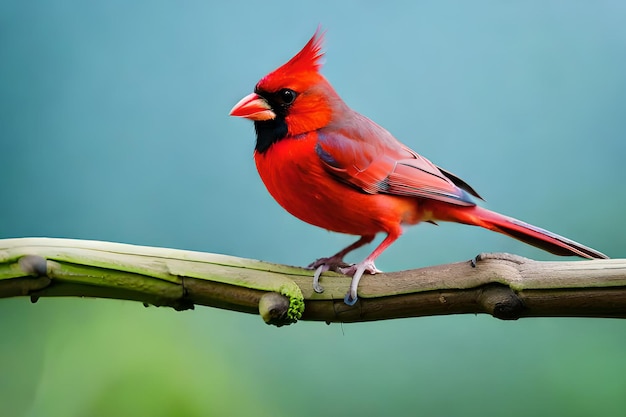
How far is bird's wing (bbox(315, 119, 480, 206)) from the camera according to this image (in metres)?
1.97

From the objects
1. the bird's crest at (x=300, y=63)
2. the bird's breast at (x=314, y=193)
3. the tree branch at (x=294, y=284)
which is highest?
the bird's crest at (x=300, y=63)

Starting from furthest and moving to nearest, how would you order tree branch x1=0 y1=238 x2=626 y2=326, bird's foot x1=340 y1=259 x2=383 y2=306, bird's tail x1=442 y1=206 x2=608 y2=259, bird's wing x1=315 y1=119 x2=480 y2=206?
bird's wing x1=315 y1=119 x2=480 y2=206, bird's tail x1=442 y1=206 x2=608 y2=259, bird's foot x1=340 y1=259 x2=383 y2=306, tree branch x1=0 y1=238 x2=626 y2=326

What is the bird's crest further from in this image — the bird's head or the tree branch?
the tree branch

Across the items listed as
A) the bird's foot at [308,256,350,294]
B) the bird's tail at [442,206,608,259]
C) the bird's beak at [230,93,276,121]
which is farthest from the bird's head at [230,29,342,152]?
the bird's tail at [442,206,608,259]

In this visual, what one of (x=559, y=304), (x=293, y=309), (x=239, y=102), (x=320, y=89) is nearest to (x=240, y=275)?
(x=293, y=309)

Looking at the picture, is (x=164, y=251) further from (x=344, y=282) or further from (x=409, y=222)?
(x=409, y=222)

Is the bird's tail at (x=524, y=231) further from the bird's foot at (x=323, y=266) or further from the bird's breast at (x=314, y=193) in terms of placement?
the bird's foot at (x=323, y=266)

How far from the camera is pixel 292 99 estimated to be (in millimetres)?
1961

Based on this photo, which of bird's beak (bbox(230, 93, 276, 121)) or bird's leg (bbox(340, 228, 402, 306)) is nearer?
bird's leg (bbox(340, 228, 402, 306))

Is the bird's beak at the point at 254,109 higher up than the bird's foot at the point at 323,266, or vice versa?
the bird's beak at the point at 254,109

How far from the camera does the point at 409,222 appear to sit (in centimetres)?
212

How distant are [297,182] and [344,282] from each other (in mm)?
308

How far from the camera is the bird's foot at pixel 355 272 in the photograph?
1.75m

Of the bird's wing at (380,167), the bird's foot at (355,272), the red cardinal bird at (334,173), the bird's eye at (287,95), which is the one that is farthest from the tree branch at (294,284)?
the bird's eye at (287,95)
